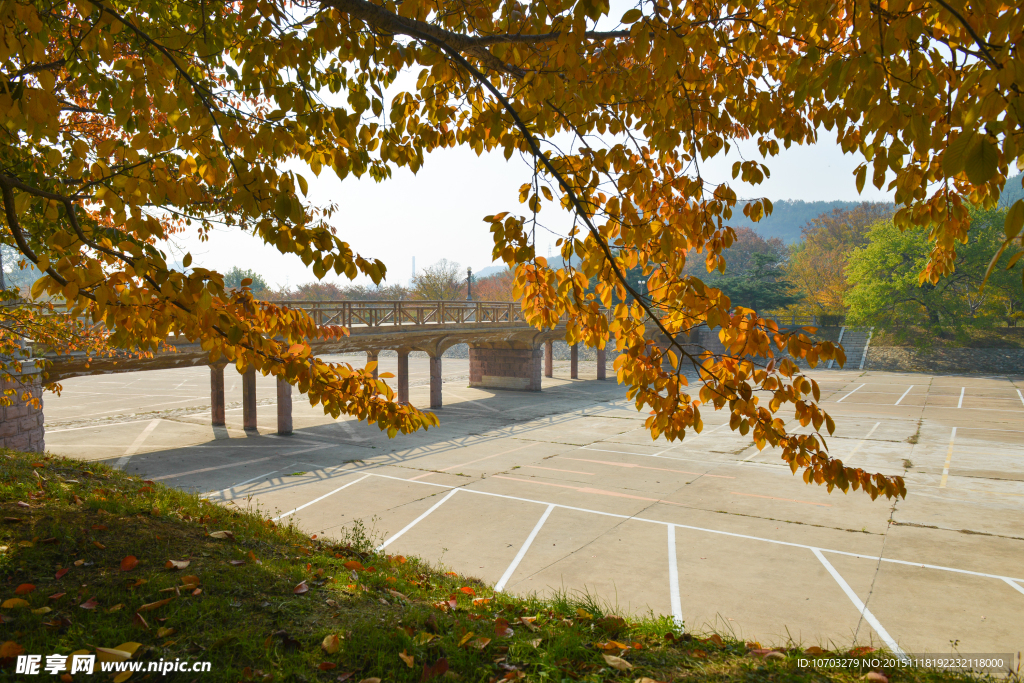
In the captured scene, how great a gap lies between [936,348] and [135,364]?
58.6 meters

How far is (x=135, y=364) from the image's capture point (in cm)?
1767

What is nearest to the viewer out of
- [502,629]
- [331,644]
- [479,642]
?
[331,644]

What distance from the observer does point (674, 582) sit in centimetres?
Answer: 907

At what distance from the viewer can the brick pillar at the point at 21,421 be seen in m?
13.3

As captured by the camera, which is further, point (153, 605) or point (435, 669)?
point (153, 605)

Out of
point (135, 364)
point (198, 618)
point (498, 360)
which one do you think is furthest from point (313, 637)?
point (498, 360)

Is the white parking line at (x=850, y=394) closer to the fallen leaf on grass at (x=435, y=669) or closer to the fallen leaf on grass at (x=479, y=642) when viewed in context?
the fallen leaf on grass at (x=479, y=642)

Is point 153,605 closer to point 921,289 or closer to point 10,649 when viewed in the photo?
point 10,649

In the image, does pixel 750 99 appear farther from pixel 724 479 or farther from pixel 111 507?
pixel 724 479

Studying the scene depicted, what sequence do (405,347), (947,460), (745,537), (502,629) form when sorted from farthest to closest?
1. (405,347)
2. (947,460)
3. (745,537)
4. (502,629)

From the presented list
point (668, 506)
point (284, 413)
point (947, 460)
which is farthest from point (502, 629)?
point (284, 413)

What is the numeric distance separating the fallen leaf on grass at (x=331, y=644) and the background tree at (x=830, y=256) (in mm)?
60423

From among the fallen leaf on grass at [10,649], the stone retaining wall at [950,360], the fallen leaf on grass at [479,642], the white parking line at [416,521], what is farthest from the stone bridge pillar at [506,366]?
the fallen leaf on grass at [10,649]

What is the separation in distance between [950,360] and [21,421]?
2357 inches
